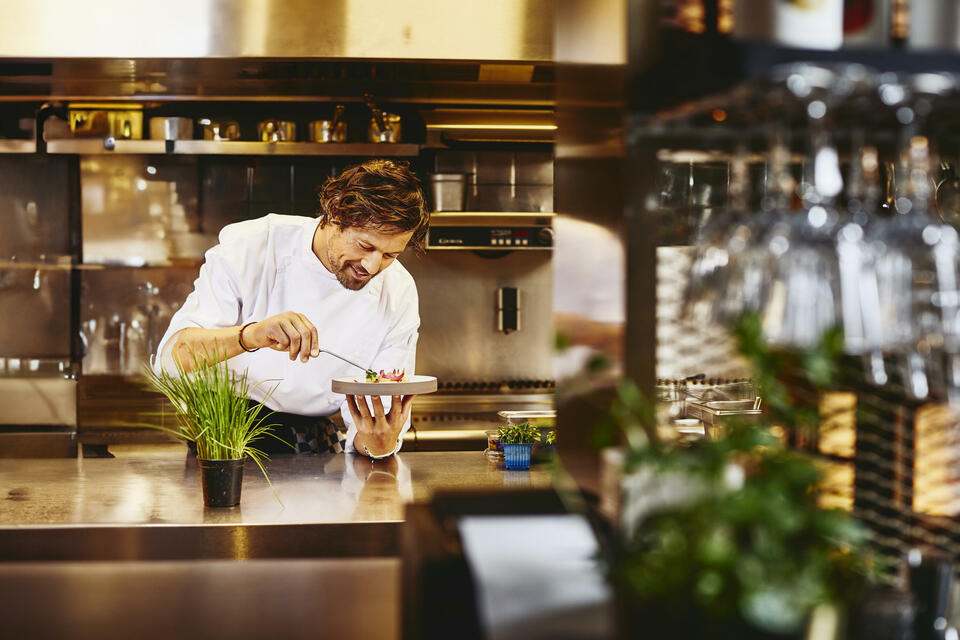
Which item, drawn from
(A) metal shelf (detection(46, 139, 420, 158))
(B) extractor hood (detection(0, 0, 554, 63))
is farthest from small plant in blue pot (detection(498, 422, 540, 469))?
(A) metal shelf (detection(46, 139, 420, 158))

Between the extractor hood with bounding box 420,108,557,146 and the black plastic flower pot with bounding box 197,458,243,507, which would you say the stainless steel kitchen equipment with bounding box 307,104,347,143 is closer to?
the extractor hood with bounding box 420,108,557,146

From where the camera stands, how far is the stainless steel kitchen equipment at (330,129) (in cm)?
435

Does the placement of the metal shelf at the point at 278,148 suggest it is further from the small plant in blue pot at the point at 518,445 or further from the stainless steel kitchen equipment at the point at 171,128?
the small plant in blue pot at the point at 518,445

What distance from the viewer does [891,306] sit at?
1039mm

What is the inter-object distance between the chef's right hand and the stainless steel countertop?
33 cm

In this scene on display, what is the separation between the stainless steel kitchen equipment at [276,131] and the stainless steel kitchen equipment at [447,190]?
67 centimetres

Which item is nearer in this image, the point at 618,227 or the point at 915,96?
the point at 915,96

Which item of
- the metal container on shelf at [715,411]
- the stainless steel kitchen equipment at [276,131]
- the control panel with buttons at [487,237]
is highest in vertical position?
the stainless steel kitchen equipment at [276,131]

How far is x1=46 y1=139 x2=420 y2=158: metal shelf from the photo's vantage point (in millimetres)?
4273

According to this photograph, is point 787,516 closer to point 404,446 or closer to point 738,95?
point 738,95

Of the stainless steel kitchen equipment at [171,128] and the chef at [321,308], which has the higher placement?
the stainless steel kitchen equipment at [171,128]

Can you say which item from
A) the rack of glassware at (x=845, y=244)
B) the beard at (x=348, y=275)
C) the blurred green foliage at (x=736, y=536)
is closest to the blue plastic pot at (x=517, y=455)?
Answer: the beard at (x=348, y=275)

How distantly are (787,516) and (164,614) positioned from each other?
1607 millimetres

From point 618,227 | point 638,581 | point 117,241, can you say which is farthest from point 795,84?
point 117,241
